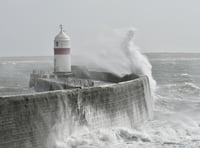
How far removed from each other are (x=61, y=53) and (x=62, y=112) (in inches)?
222

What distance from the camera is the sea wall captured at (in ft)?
23.2

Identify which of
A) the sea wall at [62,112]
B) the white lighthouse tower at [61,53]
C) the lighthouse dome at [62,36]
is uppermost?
the lighthouse dome at [62,36]

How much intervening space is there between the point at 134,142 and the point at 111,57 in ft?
32.1

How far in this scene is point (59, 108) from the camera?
8.00 m

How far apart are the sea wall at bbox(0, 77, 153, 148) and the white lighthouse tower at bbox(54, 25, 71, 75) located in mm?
3674

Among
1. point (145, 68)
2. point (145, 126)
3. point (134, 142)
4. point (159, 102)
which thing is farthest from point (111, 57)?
point (134, 142)

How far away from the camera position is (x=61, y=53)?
13.5 meters

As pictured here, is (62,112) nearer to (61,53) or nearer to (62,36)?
(61,53)

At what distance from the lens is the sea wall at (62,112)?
7.06m

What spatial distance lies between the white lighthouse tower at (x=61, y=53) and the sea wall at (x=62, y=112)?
3.67 metres

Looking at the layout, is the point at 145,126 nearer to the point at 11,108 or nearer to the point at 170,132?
the point at 170,132

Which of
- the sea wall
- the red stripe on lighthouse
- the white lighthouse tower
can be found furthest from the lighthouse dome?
the sea wall

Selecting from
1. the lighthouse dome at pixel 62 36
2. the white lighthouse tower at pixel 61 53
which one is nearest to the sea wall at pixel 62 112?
the white lighthouse tower at pixel 61 53

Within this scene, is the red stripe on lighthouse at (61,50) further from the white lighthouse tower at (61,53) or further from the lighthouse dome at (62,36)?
the lighthouse dome at (62,36)
